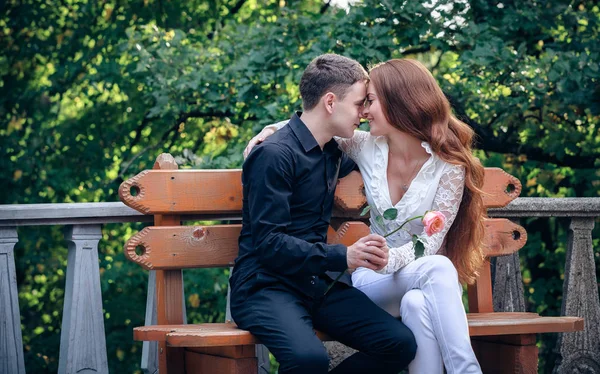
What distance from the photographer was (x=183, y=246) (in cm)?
366

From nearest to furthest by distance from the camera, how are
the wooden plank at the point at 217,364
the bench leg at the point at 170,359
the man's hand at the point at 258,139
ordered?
the wooden plank at the point at 217,364 < the bench leg at the point at 170,359 < the man's hand at the point at 258,139

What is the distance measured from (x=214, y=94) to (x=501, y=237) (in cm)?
268

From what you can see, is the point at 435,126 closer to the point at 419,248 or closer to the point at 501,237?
the point at 419,248

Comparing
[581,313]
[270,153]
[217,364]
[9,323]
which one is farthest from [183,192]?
[581,313]

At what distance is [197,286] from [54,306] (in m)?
2.35

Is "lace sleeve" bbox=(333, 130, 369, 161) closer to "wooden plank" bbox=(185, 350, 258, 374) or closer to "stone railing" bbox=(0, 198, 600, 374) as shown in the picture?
"stone railing" bbox=(0, 198, 600, 374)

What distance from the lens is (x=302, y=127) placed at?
3.60 m

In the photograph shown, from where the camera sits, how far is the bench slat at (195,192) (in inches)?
142

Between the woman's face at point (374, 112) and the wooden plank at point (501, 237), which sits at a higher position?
the woman's face at point (374, 112)

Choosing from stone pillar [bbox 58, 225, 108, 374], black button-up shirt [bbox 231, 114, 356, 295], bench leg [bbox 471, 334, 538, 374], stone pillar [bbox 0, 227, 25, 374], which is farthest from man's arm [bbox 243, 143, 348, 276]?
stone pillar [bbox 0, 227, 25, 374]

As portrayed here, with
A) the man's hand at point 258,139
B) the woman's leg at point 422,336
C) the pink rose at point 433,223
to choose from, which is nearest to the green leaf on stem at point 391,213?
the pink rose at point 433,223

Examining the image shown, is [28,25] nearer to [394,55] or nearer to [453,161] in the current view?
[394,55]

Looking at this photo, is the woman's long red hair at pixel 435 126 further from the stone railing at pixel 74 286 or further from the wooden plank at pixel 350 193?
the stone railing at pixel 74 286

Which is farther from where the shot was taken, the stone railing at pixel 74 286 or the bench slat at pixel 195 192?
the bench slat at pixel 195 192
